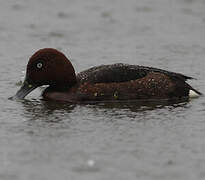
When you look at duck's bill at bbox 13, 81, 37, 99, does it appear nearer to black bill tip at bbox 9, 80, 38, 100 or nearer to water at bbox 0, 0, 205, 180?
black bill tip at bbox 9, 80, 38, 100

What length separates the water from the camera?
336 inches

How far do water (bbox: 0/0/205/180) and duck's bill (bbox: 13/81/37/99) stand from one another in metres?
0.14

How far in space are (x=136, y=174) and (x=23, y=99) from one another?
154 inches

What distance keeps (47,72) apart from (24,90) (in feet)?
1.39

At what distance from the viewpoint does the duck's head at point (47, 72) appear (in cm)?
1163

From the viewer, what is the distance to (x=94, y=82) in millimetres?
11430

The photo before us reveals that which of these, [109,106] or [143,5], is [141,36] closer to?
[143,5]

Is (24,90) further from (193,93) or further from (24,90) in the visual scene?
(193,93)

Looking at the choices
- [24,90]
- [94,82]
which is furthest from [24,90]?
[94,82]

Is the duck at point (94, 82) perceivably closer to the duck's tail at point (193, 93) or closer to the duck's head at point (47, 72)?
the duck's head at point (47, 72)

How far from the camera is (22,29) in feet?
55.8

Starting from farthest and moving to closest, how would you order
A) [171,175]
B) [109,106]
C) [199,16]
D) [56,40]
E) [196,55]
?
[199,16]
[56,40]
[196,55]
[109,106]
[171,175]

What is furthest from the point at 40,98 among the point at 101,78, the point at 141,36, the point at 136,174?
the point at 141,36

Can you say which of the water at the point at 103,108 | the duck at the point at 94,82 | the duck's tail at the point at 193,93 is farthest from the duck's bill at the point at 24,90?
the duck's tail at the point at 193,93
